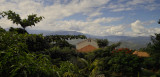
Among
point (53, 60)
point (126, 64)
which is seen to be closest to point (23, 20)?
point (53, 60)

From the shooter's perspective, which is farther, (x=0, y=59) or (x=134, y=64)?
(x=134, y=64)

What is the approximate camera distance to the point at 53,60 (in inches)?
484

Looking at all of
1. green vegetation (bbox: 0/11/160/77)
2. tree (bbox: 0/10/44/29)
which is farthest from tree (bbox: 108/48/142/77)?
tree (bbox: 0/10/44/29)

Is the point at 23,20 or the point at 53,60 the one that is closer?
the point at 53,60

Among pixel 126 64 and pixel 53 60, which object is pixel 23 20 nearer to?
pixel 53 60

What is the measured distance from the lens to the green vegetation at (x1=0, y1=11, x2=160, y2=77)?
1.73 meters

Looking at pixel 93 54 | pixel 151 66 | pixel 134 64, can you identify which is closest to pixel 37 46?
pixel 93 54

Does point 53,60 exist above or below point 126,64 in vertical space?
above

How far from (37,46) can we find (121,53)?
928 centimetres

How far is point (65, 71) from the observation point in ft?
9.05

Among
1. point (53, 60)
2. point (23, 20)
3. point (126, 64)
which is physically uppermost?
point (23, 20)

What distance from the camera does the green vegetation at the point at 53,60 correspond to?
1729mm

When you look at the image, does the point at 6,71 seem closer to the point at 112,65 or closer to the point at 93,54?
the point at 112,65

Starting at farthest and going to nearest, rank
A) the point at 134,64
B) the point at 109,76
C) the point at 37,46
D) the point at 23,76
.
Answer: the point at 109,76
the point at 37,46
the point at 134,64
the point at 23,76
